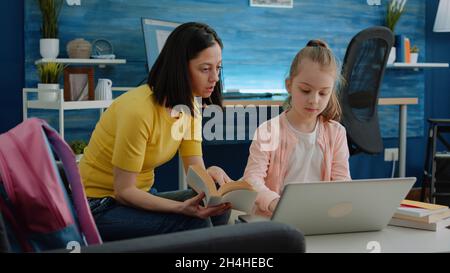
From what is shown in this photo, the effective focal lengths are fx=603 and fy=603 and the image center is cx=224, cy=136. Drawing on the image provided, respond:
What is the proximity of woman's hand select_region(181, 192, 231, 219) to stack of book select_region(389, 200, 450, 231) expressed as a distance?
0.40 meters

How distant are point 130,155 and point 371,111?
1901 millimetres

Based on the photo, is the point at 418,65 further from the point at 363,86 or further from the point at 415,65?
the point at 363,86

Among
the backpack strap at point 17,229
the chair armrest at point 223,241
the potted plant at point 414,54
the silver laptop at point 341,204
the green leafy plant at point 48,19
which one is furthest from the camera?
the potted plant at point 414,54

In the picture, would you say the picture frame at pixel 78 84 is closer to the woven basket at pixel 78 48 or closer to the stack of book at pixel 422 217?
the woven basket at pixel 78 48

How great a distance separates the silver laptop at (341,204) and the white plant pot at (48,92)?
182cm

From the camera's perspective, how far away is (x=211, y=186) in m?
1.41

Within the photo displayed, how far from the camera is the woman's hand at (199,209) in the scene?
143 centimetres

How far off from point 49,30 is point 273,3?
1406 mm

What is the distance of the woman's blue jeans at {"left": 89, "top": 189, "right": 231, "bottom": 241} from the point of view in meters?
1.55

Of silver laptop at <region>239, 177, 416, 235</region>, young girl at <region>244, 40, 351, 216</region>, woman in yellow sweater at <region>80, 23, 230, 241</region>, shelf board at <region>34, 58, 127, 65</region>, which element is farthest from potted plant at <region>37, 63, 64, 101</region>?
silver laptop at <region>239, 177, 416, 235</region>

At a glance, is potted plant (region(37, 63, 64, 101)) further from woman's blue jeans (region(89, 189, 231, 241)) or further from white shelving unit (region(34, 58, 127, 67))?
woman's blue jeans (region(89, 189, 231, 241))

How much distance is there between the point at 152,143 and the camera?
5.44 feet

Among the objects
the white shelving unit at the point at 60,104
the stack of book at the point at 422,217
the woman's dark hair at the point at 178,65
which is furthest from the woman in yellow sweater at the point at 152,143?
the white shelving unit at the point at 60,104
